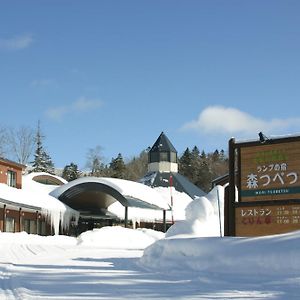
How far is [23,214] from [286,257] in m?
29.6

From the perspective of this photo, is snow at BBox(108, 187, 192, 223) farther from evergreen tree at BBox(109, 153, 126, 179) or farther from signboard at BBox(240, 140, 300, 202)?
evergreen tree at BBox(109, 153, 126, 179)

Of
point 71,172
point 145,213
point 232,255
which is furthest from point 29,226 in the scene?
point 71,172

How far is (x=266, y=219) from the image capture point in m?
13.5

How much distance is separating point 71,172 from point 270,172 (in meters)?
79.7

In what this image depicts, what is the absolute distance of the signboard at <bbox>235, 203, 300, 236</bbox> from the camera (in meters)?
13.2

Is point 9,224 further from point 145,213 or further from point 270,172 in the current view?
point 270,172

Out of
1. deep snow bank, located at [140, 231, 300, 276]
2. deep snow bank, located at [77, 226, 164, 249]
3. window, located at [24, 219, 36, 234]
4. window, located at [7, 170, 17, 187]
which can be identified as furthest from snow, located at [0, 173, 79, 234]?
deep snow bank, located at [140, 231, 300, 276]

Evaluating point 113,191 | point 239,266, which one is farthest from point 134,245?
point 239,266

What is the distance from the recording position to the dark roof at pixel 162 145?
7347 cm

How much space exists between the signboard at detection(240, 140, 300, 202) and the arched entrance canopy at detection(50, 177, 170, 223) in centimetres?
2617

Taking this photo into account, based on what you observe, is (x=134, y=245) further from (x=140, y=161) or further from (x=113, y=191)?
(x=140, y=161)

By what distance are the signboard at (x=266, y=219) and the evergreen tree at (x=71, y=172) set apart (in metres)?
76.6

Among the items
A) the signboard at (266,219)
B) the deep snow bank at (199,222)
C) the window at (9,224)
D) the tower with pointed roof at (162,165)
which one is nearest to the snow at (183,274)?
the signboard at (266,219)

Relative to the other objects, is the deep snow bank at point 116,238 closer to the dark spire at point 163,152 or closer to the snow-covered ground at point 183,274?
the snow-covered ground at point 183,274
